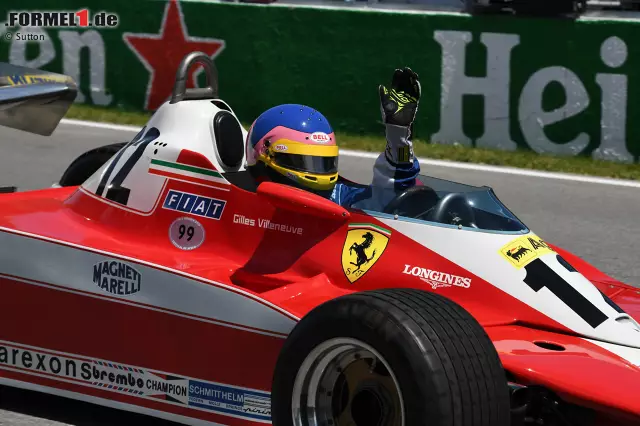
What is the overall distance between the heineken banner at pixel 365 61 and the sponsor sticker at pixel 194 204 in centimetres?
599

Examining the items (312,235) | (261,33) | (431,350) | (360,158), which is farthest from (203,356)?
(261,33)

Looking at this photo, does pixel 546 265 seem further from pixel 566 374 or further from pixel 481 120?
pixel 481 120

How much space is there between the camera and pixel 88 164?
6953mm

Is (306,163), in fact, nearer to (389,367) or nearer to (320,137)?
(320,137)

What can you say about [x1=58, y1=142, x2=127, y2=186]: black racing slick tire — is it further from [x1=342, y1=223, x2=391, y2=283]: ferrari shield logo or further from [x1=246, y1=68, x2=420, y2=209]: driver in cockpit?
[x1=342, y1=223, x2=391, y2=283]: ferrari shield logo

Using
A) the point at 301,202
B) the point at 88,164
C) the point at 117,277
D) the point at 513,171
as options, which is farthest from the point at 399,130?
the point at 513,171

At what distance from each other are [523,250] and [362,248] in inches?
26.5

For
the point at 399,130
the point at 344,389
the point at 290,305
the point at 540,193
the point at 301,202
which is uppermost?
the point at 399,130

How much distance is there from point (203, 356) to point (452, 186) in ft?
4.39

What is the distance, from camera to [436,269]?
5.05m

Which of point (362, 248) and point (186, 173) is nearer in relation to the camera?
point (362, 248)

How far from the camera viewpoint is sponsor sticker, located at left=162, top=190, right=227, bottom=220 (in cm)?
558

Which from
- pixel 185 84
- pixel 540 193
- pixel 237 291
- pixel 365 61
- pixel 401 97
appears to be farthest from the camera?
pixel 365 61

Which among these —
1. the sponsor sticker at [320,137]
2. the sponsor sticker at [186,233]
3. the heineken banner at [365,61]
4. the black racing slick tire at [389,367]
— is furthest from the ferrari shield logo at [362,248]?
the heineken banner at [365,61]
